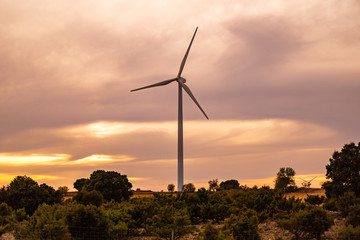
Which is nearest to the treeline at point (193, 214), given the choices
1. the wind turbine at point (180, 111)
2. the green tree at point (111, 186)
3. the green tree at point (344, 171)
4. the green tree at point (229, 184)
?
the green tree at point (344, 171)

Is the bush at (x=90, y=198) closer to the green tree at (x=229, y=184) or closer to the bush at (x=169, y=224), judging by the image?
the bush at (x=169, y=224)

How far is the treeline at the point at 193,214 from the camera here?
91.3 feet

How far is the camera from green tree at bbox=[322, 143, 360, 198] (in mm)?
38844

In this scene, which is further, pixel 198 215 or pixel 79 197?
pixel 79 197

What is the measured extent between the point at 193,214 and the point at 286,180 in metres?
56.4

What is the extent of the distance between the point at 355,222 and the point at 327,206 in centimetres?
711

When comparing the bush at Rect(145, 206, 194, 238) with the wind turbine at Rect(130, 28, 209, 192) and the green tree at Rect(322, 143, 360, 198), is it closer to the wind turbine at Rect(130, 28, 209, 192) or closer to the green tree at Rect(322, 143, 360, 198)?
the green tree at Rect(322, 143, 360, 198)

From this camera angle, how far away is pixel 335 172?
39.8 meters

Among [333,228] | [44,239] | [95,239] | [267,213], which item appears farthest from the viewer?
[267,213]

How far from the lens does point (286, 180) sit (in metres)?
90.4

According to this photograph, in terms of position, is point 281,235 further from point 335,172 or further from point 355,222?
point 335,172

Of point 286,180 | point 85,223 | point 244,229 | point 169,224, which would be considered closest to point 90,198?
point 85,223

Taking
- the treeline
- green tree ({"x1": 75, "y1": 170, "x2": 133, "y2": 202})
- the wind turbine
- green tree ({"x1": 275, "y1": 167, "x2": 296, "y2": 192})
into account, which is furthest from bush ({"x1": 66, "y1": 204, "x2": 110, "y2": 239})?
green tree ({"x1": 275, "y1": 167, "x2": 296, "y2": 192})

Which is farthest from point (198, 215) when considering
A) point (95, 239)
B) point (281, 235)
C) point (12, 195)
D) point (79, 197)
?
point (12, 195)
